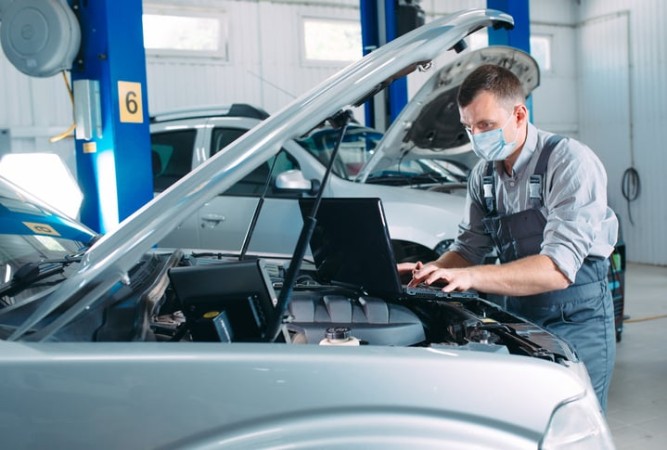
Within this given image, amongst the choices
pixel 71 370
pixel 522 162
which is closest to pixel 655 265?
pixel 522 162

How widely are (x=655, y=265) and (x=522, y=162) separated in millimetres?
9166

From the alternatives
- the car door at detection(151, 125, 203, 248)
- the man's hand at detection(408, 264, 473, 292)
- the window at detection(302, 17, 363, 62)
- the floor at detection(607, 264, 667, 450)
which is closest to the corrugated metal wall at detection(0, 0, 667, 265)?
the window at detection(302, 17, 363, 62)

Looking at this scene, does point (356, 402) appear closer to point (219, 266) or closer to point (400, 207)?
point (219, 266)

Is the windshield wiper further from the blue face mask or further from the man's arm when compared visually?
the blue face mask

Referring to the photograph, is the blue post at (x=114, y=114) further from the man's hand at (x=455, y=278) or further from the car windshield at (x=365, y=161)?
the man's hand at (x=455, y=278)

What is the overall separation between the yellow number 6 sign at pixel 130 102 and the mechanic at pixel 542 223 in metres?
2.37

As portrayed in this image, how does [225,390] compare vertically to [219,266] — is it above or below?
below

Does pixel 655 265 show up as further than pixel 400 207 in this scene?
Yes

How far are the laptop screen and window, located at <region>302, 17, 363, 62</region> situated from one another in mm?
7796

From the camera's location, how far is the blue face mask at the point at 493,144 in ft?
7.65

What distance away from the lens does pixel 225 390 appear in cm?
132

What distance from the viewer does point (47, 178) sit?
407 centimetres

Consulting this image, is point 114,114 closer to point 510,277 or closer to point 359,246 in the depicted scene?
point 359,246

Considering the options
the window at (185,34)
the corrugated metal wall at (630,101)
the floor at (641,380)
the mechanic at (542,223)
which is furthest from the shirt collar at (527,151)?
the corrugated metal wall at (630,101)
